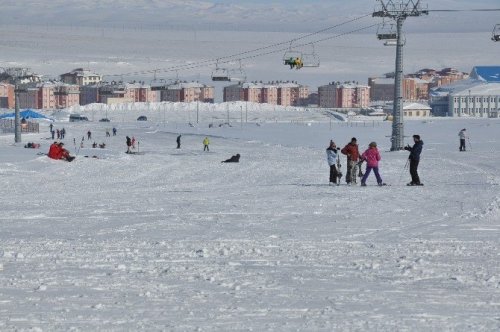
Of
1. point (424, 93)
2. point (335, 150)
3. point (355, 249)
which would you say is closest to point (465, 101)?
point (424, 93)

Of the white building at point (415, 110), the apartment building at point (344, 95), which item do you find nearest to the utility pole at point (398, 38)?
the white building at point (415, 110)

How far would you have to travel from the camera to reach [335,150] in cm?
1539

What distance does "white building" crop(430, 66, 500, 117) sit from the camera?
120 meters

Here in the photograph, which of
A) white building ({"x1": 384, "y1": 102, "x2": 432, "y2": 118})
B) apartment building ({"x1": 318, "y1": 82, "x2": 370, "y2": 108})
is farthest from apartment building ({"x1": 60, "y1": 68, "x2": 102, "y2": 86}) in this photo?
white building ({"x1": 384, "y1": 102, "x2": 432, "y2": 118})

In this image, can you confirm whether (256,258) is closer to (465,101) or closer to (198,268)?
(198,268)

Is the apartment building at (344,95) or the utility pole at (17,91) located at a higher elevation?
the utility pole at (17,91)

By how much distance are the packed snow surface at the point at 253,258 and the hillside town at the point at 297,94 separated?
345 ft

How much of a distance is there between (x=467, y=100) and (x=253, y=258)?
379 feet

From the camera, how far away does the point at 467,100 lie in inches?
4727

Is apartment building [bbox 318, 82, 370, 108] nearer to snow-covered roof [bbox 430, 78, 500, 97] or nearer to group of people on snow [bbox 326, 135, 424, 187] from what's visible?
snow-covered roof [bbox 430, 78, 500, 97]

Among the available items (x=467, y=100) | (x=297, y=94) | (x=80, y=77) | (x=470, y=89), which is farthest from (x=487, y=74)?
(x=80, y=77)

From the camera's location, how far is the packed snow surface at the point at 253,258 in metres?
5.09

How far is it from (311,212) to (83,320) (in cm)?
609

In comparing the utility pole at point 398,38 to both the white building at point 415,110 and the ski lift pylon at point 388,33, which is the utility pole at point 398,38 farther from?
the white building at point 415,110
